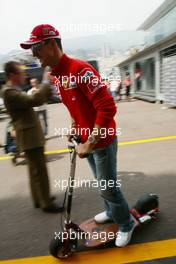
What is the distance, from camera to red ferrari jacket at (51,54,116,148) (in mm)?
2143

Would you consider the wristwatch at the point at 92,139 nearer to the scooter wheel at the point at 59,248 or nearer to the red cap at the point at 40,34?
the red cap at the point at 40,34

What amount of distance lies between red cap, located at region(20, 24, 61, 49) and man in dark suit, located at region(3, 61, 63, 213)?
97cm

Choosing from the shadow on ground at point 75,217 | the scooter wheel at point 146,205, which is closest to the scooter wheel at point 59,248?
the shadow on ground at point 75,217

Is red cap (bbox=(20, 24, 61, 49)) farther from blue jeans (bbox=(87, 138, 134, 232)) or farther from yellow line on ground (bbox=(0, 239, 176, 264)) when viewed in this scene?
yellow line on ground (bbox=(0, 239, 176, 264))

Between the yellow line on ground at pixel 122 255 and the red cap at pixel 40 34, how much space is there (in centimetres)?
190

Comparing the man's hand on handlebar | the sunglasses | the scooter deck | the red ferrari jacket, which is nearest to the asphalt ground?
the scooter deck

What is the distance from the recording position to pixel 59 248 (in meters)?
2.58

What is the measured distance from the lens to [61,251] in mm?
2600

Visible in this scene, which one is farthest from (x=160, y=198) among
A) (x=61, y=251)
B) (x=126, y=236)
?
(x=61, y=251)

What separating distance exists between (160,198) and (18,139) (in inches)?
74.4

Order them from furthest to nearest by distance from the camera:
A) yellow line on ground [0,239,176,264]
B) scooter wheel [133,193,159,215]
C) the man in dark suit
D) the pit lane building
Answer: the pit lane building, the man in dark suit, scooter wheel [133,193,159,215], yellow line on ground [0,239,176,264]

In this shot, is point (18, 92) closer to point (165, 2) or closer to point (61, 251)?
point (61, 251)

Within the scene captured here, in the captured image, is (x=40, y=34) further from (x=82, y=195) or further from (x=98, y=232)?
(x=82, y=195)

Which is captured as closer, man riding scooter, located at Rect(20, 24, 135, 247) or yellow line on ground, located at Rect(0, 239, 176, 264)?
man riding scooter, located at Rect(20, 24, 135, 247)
